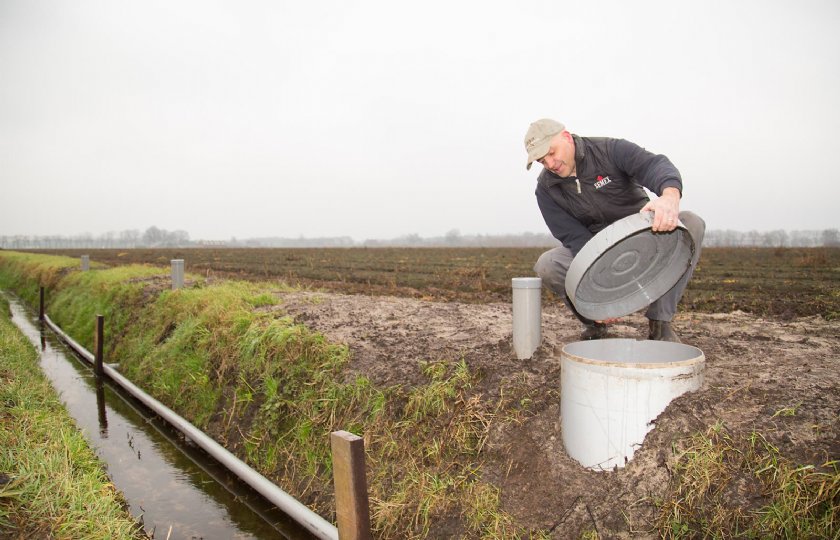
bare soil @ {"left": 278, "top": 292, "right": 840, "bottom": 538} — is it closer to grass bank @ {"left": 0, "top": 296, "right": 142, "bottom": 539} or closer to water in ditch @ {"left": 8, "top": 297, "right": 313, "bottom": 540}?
water in ditch @ {"left": 8, "top": 297, "right": 313, "bottom": 540}

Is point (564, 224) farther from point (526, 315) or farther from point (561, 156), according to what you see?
point (526, 315)

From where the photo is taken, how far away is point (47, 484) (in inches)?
121

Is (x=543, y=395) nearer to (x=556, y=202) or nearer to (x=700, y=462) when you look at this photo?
(x=700, y=462)

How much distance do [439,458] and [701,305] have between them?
21.2 feet

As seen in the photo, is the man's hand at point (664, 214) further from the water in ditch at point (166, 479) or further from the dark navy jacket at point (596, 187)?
the water in ditch at point (166, 479)

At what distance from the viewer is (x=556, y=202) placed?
13.3 feet

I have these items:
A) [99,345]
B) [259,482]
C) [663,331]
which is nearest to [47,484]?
[259,482]

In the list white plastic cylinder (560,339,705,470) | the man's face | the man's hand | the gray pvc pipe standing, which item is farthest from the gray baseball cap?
the gray pvc pipe standing

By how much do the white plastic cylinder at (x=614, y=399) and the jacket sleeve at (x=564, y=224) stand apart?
1367 mm

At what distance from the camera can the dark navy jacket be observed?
3.55 meters

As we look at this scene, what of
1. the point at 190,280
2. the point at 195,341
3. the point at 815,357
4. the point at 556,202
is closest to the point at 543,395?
the point at 556,202

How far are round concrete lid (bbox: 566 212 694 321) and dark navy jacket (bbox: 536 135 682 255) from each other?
41 cm

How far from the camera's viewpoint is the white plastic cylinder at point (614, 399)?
2.68 meters

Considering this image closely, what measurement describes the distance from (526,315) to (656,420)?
1362 mm
